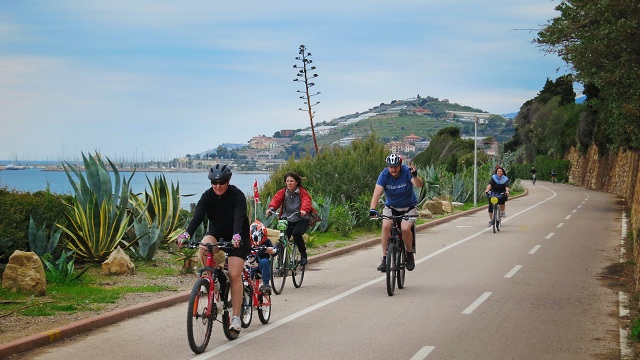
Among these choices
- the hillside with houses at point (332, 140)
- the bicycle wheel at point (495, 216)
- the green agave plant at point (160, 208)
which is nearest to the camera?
the green agave plant at point (160, 208)

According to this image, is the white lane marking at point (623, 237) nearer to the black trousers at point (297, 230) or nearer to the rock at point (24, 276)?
the black trousers at point (297, 230)

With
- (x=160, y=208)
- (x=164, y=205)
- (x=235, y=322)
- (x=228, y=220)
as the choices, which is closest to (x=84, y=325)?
(x=235, y=322)

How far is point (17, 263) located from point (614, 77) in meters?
17.8

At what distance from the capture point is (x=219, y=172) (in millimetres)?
8492

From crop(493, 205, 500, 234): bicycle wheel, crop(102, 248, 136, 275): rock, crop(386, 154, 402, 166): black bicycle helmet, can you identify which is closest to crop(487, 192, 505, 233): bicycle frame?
crop(493, 205, 500, 234): bicycle wheel

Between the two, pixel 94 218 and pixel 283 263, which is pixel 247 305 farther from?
pixel 94 218

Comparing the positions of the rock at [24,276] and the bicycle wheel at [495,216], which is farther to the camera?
the bicycle wheel at [495,216]

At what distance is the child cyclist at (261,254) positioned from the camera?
9.38m

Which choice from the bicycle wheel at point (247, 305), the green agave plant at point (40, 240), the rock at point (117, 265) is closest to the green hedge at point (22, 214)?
the green agave plant at point (40, 240)

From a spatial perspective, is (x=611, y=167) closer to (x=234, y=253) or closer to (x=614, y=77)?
(x=614, y=77)

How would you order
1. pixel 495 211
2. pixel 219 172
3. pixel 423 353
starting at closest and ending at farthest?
pixel 423 353 < pixel 219 172 < pixel 495 211

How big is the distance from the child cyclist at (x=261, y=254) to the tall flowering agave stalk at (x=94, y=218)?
4813 millimetres

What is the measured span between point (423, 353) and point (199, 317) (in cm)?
233

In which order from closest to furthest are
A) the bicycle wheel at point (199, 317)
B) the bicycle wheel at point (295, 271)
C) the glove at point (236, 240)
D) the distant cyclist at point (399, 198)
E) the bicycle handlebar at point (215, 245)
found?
1. the bicycle wheel at point (199, 317)
2. the glove at point (236, 240)
3. the bicycle handlebar at point (215, 245)
4. the distant cyclist at point (399, 198)
5. the bicycle wheel at point (295, 271)
